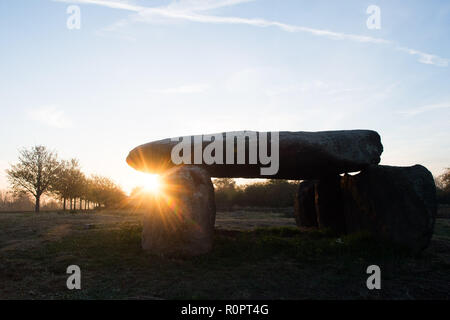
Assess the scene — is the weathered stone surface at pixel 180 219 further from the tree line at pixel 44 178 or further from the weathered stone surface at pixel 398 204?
the tree line at pixel 44 178

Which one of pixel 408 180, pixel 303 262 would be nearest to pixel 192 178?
pixel 303 262

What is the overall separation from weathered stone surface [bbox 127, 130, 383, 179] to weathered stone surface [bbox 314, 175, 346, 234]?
5.14 ft

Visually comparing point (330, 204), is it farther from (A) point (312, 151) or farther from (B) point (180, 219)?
(B) point (180, 219)

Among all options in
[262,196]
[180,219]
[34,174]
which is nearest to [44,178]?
[34,174]

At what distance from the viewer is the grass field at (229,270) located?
5199 millimetres

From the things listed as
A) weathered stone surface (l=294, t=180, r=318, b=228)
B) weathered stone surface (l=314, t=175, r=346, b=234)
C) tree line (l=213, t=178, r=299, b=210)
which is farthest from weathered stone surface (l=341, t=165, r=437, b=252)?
tree line (l=213, t=178, r=299, b=210)

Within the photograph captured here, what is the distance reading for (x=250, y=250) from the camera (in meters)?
8.04

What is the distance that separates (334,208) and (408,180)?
3.83m

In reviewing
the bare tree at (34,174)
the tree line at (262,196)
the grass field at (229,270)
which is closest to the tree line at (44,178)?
the bare tree at (34,174)

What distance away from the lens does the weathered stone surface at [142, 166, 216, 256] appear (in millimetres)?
7422

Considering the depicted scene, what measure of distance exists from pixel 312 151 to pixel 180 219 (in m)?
3.58

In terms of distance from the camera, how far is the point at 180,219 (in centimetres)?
749

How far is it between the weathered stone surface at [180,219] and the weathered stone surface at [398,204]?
4225mm
